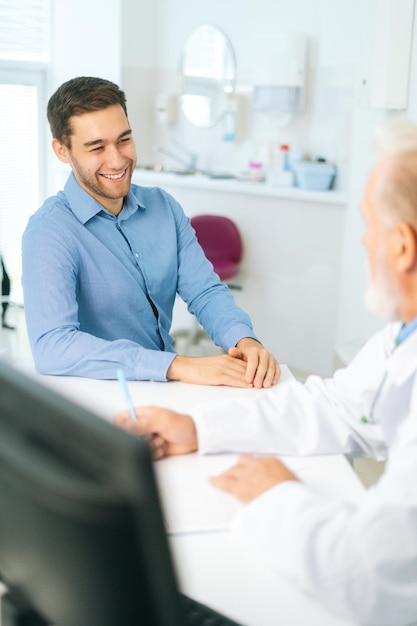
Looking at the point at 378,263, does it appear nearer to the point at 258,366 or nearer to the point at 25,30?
the point at 258,366

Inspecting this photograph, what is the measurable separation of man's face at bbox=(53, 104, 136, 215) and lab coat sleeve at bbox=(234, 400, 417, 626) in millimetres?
1356

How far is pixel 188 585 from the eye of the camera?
1.08 meters

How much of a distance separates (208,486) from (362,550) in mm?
389

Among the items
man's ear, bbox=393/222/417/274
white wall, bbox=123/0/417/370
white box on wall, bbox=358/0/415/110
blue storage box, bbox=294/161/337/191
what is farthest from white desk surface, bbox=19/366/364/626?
blue storage box, bbox=294/161/337/191

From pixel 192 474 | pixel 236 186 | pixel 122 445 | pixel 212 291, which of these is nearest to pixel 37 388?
pixel 122 445

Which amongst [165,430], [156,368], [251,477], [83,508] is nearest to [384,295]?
[251,477]

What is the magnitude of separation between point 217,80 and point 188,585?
4.29 m

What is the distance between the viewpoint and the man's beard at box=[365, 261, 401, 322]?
1185mm

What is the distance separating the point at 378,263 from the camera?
1183 millimetres

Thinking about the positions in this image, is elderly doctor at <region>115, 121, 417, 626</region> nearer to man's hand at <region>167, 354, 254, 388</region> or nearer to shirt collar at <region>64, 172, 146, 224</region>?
man's hand at <region>167, 354, 254, 388</region>

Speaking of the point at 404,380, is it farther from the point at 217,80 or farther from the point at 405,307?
the point at 217,80

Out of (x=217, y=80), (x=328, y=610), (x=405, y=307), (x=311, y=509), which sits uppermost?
(x=217, y=80)

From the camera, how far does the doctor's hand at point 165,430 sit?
1.44 meters

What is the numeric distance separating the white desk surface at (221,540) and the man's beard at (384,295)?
33cm
